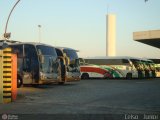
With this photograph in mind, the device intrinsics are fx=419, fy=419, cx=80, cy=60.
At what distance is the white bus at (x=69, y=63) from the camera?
29116 millimetres

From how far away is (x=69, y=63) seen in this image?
2984 centimetres

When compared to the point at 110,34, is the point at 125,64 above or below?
below

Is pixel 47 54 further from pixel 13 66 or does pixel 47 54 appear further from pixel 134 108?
pixel 134 108

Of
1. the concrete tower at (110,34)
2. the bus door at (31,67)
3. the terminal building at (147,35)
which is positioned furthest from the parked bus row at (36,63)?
the concrete tower at (110,34)

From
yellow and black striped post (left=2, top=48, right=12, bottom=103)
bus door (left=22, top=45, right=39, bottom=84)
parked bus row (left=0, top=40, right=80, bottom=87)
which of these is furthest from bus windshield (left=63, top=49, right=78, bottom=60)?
yellow and black striped post (left=2, top=48, right=12, bottom=103)

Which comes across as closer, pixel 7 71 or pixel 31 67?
pixel 7 71

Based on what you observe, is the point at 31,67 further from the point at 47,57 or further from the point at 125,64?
the point at 125,64

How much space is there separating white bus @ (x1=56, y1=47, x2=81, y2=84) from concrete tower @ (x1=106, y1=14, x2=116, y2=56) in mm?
68363

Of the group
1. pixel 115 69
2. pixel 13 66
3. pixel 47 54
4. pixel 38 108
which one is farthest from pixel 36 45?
pixel 115 69

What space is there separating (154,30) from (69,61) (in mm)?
20400

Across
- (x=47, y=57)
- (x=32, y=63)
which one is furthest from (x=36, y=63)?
(x=47, y=57)

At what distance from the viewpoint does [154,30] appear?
47.8m

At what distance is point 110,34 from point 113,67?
186 ft

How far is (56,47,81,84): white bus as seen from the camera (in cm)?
2912
